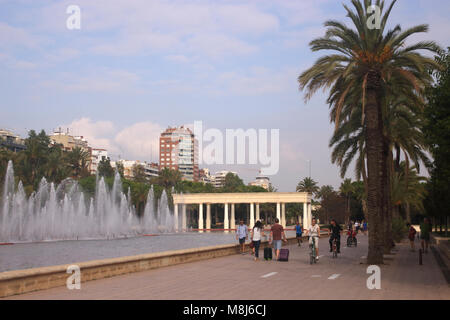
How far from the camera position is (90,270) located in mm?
15203

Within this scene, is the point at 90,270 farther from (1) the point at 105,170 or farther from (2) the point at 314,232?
(1) the point at 105,170

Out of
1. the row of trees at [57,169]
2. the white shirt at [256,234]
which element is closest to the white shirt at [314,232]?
the white shirt at [256,234]

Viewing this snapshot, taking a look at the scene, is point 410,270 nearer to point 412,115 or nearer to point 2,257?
point 412,115

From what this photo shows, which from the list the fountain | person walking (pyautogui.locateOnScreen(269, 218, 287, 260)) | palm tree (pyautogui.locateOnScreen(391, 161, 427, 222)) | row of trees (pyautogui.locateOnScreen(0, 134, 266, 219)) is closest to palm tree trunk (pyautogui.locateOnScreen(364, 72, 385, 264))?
person walking (pyautogui.locateOnScreen(269, 218, 287, 260))

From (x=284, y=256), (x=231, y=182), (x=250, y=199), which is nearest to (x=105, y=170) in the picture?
(x=250, y=199)

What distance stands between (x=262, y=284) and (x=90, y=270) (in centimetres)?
475

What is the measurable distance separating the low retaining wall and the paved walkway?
0.24 meters

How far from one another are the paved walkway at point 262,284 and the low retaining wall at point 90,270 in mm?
241

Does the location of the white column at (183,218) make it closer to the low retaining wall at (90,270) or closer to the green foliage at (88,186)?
the green foliage at (88,186)

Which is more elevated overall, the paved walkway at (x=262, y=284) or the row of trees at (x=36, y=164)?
the row of trees at (x=36, y=164)

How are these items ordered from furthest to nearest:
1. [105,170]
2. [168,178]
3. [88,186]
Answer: [168,178] → [105,170] → [88,186]

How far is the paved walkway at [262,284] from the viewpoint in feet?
41.0
